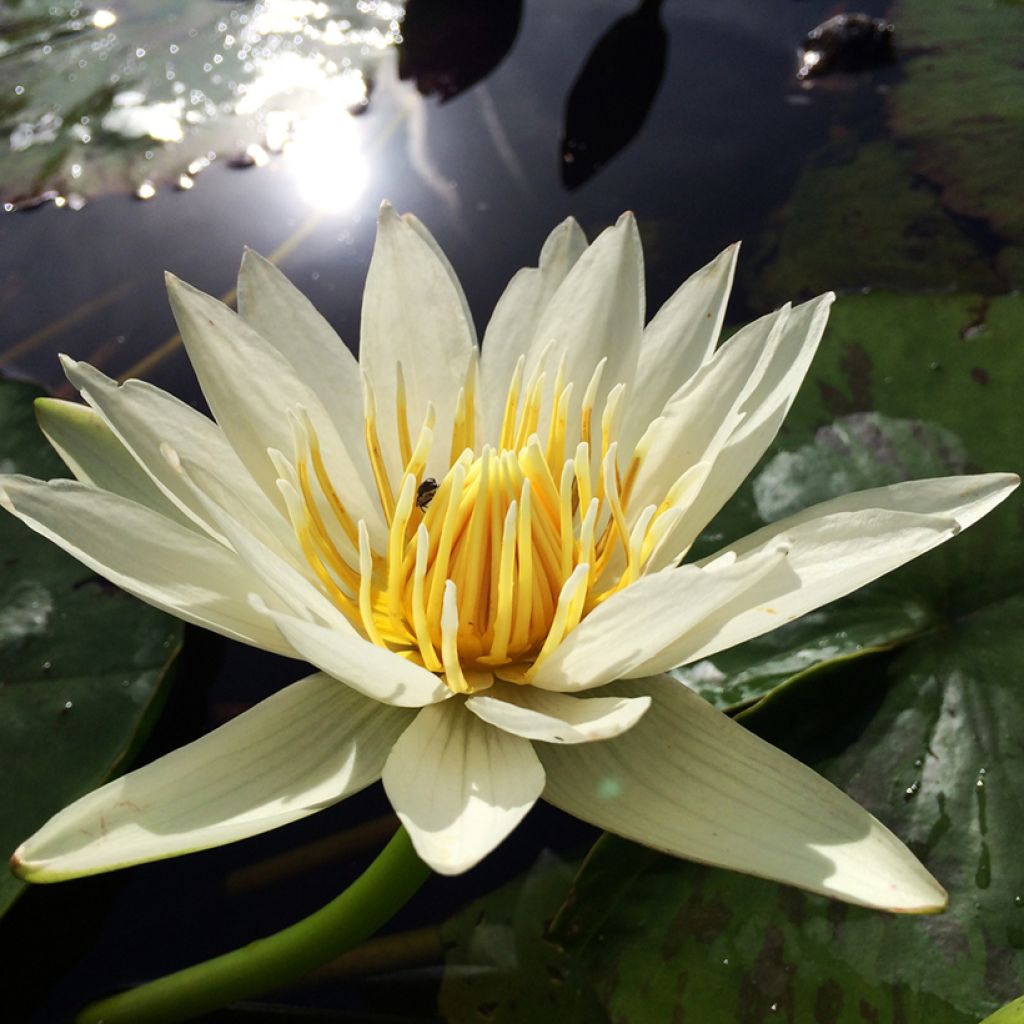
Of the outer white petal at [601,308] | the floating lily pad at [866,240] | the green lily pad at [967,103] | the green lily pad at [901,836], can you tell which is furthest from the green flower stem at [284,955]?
the green lily pad at [967,103]

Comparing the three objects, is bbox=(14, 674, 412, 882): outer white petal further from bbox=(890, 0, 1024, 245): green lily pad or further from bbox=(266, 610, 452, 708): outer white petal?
bbox=(890, 0, 1024, 245): green lily pad

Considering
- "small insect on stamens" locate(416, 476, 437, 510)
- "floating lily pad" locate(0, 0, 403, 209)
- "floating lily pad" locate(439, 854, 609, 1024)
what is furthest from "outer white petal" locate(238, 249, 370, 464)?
"floating lily pad" locate(0, 0, 403, 209)

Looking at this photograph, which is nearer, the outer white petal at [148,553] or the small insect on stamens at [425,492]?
the outer white petal at [148,553]

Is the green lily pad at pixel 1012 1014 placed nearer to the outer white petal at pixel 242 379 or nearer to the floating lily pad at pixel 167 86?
the outer white petal at pixel 242 379

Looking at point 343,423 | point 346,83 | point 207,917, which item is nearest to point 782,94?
point 346,83

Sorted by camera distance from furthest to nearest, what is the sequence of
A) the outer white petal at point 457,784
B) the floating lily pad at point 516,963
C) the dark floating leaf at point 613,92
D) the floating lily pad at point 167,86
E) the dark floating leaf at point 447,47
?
the dark floating leaf at point 447,47 < the dark floating leaf at point 613,92 < the floating lily pad at point 167,86 < the floating lily pad at point 516,963 < the outer white petal at point 457,784

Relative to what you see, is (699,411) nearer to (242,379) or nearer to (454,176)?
Answer: (242,379)

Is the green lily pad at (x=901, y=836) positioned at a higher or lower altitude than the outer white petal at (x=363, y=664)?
lower
